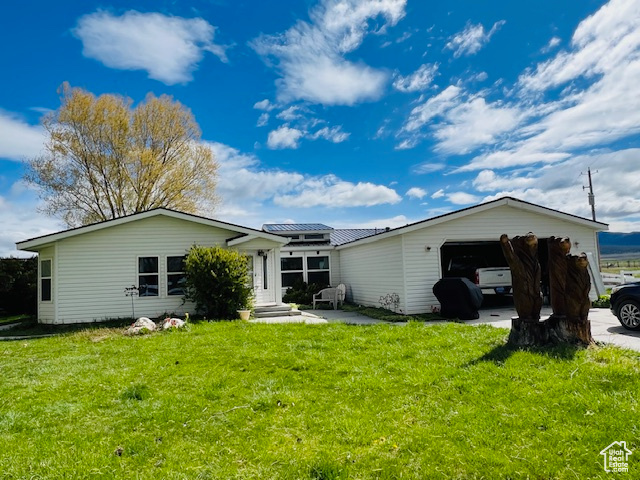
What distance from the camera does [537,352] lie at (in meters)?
5.81

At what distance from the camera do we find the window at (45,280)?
13.7 meters

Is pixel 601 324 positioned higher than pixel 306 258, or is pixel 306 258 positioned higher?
pixel 306 258

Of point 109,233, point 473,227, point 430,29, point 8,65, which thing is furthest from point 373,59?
point 8,65

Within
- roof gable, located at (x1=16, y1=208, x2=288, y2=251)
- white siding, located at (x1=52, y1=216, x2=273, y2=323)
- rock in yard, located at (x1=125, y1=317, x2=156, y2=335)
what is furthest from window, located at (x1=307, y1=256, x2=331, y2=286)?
rock in yard, located at (x1=125, y1=317, x2=156, y2=335)

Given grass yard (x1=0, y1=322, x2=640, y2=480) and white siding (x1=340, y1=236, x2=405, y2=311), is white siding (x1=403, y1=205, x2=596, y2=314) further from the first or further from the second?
grass yard (x1=0, y1=322, x2=640, y2=480)

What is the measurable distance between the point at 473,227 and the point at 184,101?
20350 mm

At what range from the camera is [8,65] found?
13133mm

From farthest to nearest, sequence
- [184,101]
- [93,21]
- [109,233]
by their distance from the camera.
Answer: [184,101]
[109,233]
[93,21]

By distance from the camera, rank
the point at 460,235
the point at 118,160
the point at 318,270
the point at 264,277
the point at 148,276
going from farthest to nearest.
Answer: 1. the point at 118,160
2. the point at 318,270
3. the point at 264,277
4. the point at 148,276
5. the point at 460,235

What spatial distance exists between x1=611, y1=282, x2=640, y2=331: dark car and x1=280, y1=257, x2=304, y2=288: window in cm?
1398

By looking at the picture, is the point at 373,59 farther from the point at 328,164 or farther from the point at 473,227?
the point at 328,164

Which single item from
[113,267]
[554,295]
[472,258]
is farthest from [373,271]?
[113,267]

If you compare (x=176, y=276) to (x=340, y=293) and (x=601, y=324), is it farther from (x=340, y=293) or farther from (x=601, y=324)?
(x=601, y=324)

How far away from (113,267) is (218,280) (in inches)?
161
